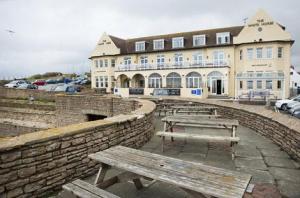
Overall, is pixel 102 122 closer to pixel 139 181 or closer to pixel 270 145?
pixel 139 181

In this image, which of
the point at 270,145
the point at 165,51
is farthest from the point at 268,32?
the point at 270,145

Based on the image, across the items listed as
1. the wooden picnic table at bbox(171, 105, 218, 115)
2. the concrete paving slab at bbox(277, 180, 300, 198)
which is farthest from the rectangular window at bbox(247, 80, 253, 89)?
the concrete paving slab at bbox(277, 180, 300, 198)

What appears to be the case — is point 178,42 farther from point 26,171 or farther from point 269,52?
point 26,171

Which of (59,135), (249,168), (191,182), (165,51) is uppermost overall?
(165,51)

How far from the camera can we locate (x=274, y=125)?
6277 mm

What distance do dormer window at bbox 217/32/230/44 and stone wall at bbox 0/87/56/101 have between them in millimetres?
22290

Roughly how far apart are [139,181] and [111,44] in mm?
37316

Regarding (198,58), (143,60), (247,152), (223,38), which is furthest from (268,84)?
(247,152)

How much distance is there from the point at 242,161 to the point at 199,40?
3025 cm

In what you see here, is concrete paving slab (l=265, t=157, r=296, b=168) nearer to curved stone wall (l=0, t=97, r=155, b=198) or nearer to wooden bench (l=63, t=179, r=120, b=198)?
curved stone wall (l=0, t=97, r=155, b=198)

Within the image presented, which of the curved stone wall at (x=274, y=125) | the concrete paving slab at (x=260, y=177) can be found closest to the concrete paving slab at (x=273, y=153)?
the curved stone wall at (x=274, y=125)

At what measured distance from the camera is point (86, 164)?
421cm

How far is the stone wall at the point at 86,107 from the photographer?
12.3 metres

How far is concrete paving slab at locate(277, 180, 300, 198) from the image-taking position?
3486 millimetres
